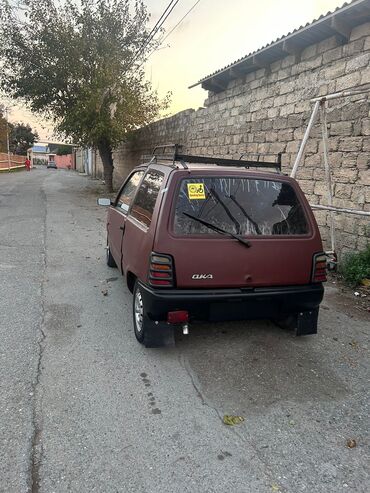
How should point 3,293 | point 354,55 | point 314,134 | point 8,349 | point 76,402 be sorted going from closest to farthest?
point 76,402
point 8,349
point 3,293
point 354,55
point 314,134

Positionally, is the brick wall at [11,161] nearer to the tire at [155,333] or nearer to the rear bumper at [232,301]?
the tire at [155,333]

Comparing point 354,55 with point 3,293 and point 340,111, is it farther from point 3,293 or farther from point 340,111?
point 3,293

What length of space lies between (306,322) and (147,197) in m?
1.98

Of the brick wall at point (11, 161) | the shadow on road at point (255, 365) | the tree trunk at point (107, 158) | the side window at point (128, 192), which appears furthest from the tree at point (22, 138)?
the shadow on road at point (255, 365)

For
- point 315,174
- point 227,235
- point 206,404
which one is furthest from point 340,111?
point 206,404

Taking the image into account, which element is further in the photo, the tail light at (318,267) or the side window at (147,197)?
the side window at (147,197)

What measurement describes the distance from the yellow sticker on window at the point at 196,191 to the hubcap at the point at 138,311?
42.1 inches

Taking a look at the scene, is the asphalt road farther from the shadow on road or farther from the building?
the building

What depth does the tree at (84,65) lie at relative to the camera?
1510 cm

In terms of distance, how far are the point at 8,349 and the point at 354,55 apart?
6336mm

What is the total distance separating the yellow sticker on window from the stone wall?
345cm

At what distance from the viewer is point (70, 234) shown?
884 cm

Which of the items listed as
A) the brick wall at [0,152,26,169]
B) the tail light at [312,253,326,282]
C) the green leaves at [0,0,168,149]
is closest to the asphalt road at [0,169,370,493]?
the tail light at [312,253,326,282]

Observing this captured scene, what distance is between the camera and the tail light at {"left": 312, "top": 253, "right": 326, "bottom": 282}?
346 centimetres
